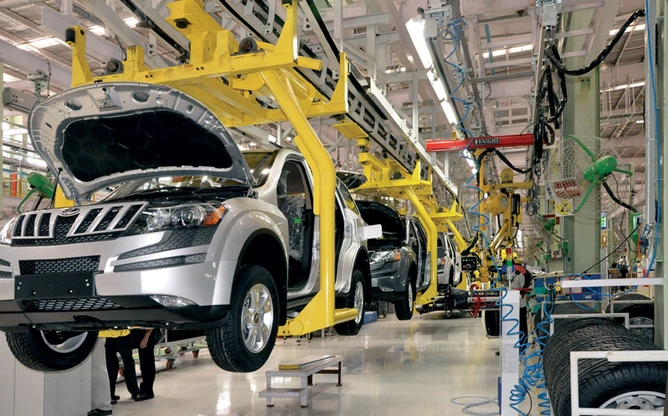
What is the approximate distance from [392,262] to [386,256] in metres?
0.11

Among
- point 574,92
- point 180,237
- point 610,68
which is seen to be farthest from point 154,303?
point 610,68

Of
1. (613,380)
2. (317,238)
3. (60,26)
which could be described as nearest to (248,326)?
(317,238)

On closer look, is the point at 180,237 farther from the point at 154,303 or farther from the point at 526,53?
the point at 526,53

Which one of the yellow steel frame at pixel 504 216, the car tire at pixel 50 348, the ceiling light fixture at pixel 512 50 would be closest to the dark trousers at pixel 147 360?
the car tire at pixel 50 348

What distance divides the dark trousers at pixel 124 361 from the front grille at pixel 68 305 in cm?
455

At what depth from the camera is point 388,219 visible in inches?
327

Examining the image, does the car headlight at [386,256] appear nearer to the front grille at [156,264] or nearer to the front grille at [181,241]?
the front grille at [181,241]

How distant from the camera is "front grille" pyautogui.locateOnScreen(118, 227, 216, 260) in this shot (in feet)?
9.89

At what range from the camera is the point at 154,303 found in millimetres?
2969

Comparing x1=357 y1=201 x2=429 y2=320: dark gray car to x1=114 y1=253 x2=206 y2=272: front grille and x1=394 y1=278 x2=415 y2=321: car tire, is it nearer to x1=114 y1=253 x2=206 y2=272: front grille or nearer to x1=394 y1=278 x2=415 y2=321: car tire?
x1=394 y1=278 x2=415 y2=321: car tire

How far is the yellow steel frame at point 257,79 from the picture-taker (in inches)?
152

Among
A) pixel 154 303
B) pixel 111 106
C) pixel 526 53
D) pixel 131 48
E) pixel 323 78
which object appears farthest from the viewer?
pixel 526 53

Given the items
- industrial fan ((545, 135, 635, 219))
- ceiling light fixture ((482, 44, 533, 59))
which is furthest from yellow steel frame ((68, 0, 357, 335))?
ceiling light fixture ((482, 44, 533, 59))

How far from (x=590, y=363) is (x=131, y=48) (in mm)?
3741
